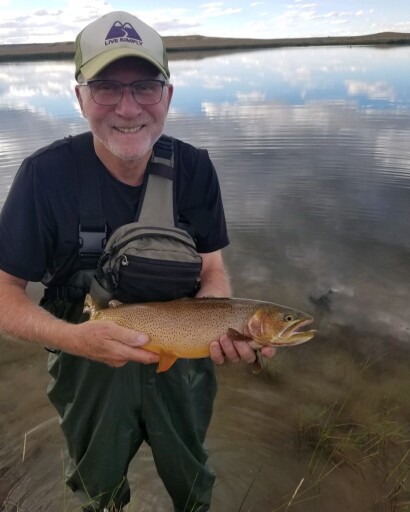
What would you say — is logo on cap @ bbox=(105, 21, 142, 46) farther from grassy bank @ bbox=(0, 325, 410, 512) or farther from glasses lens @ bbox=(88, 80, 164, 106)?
grassy bank @ bbox=(0, 325, 410, 512)

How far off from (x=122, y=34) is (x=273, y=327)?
1.96 metres

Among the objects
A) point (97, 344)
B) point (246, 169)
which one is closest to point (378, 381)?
point (97, 344)

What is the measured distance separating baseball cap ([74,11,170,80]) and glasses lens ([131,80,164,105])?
90mm

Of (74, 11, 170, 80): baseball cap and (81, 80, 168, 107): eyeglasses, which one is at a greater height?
(74, 11, 170, 80): baseball cap

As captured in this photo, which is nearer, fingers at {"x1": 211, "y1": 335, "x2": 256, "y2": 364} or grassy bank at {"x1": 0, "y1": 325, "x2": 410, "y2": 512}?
fingers at {"x1": 211, "y1": 335, "x2": 256, "y2": 364}

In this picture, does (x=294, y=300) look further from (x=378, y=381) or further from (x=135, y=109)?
(x=135, y=109)

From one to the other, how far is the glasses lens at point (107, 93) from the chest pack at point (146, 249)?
0.39 m

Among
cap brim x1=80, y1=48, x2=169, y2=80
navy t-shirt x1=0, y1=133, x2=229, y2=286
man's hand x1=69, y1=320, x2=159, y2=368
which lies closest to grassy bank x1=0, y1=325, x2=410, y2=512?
man's hand x1=69, y1=320, x2=159, y2=368

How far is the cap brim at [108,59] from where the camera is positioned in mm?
2564

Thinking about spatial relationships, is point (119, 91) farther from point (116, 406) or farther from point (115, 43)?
point (116, 406)

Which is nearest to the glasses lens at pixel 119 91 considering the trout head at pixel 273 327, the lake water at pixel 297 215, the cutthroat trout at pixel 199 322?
the cutthroat trout at pixel 199 322

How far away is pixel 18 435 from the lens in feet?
14.0

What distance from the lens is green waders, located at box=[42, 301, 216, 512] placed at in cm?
260

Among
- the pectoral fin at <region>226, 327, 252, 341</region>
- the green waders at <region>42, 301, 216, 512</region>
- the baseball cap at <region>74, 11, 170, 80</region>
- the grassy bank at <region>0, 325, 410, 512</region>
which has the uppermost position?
the baseball cap at <region>74, 11, 170, 80</region>
